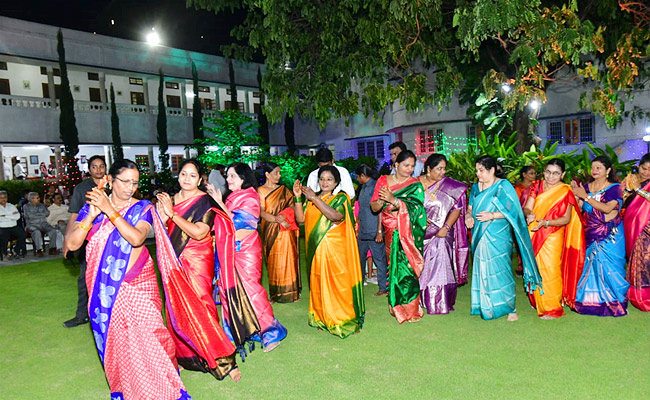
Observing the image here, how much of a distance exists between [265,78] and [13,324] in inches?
245

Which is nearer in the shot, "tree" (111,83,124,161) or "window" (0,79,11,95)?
"window" (0,79,11,95)

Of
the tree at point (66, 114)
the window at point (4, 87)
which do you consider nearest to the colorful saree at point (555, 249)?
the tree at point (66, 114)

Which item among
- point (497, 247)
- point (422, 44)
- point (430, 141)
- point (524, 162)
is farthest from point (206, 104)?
point (497, 247)

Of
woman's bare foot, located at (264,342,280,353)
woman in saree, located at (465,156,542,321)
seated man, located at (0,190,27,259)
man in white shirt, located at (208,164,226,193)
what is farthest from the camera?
seated man, located at (0,190,27,259)

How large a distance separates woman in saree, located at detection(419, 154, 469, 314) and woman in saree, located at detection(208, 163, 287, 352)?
1.77 metres

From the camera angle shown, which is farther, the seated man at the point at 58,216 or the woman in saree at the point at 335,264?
the seated man at the point at 58,216

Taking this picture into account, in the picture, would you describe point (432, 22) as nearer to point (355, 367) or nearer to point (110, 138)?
point (355, 367)

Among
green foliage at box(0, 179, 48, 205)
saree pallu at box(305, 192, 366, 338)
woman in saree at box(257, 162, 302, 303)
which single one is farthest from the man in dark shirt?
green foliage at box(0, 179, 48, 205)

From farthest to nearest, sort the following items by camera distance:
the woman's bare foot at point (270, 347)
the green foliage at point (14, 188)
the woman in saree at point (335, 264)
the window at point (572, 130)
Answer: the window at point (572, 130)
the green foliage at point (14, 188)
the woman in saree at point (335, 264)
the woman's bare foot at point (270, 347)

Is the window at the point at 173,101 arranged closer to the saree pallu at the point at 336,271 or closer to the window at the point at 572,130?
the window at the point at 572,130

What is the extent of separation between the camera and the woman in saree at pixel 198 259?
384 centimetres

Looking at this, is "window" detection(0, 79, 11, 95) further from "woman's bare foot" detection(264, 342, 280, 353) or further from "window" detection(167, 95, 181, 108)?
"woman's bare foot" detection(264, 342, 280, 353)

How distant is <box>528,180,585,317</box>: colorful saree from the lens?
5203 mm

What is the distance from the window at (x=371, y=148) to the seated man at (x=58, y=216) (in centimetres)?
1921
